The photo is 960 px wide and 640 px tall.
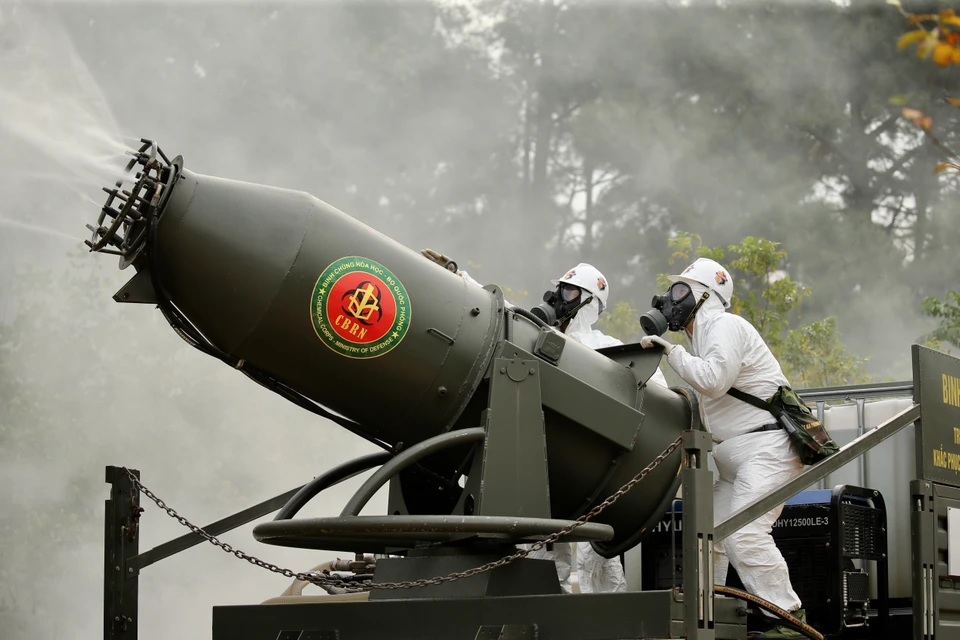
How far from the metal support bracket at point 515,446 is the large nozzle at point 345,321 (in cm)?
9

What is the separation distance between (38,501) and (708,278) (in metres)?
9.77

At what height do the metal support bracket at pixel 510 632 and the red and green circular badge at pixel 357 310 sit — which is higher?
the red and green circular badge at pixel 357 310

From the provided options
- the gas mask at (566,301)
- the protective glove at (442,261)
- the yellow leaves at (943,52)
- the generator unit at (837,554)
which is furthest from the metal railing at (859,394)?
the yellow leaves at (943,52)

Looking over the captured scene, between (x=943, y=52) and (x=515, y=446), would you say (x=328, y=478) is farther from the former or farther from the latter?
(x=943, y=52)

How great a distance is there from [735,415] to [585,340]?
5.43ft

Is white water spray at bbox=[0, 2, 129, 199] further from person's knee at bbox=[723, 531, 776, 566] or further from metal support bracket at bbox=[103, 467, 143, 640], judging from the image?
person's knee at bbox=[723, 531, 776, 566]

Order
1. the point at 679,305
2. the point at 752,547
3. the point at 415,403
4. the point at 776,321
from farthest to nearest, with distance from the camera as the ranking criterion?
the point at 776,321
the point at 679,305
the point at 752,547
the point at 415,403

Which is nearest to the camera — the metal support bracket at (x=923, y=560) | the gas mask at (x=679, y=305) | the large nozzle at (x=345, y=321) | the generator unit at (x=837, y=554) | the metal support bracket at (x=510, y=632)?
the metal support bracket at (x=510, y=632)

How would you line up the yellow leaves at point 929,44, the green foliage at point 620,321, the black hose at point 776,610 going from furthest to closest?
the green foliage at point 620,321
the black hose at point 776,610
the yellow leaves at point 929,44

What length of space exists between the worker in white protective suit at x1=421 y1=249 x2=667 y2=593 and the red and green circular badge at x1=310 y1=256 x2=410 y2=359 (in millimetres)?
2010

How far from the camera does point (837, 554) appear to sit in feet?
20.4

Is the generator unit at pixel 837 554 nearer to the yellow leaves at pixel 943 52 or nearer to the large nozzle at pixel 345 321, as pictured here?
the large nozzle at pixel 345 321


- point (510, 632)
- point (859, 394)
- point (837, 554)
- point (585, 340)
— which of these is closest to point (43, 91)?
point (585, 340)

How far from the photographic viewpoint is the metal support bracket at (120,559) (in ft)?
21.9
